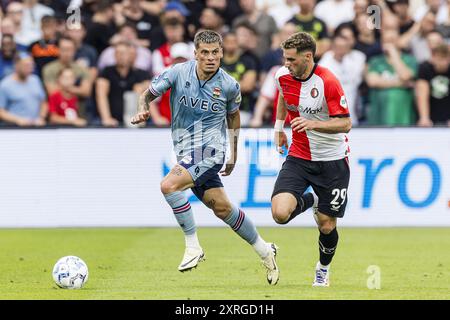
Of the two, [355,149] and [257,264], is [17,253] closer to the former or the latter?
[257,264]

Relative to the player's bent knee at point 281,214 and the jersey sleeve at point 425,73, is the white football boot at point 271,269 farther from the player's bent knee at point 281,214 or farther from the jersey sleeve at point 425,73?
the jersey sleeve at point 425,73

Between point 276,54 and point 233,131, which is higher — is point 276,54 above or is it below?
above

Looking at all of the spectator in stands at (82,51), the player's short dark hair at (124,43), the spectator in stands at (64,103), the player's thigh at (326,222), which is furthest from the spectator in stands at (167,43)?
the player's thigh at (326,222)

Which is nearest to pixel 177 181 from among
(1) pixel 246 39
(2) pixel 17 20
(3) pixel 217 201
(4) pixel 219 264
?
(3) pixel 217 201

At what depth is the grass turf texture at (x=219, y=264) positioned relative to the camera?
10.2 meters

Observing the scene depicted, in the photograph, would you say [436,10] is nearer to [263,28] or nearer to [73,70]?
[263,28]

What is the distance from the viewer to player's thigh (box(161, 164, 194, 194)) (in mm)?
11000

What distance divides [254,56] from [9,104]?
421 centimetres

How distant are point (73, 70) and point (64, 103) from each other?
0.61 m

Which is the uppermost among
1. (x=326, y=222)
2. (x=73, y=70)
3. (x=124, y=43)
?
(x=124, y=43)

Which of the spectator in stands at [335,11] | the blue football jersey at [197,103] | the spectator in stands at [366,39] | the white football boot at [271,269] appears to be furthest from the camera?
the spectator in stands at [335,11]

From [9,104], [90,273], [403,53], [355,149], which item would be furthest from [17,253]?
[403,53]

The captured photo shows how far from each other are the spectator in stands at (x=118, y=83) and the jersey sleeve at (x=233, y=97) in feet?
22.7

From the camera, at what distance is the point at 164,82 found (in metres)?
11.2
